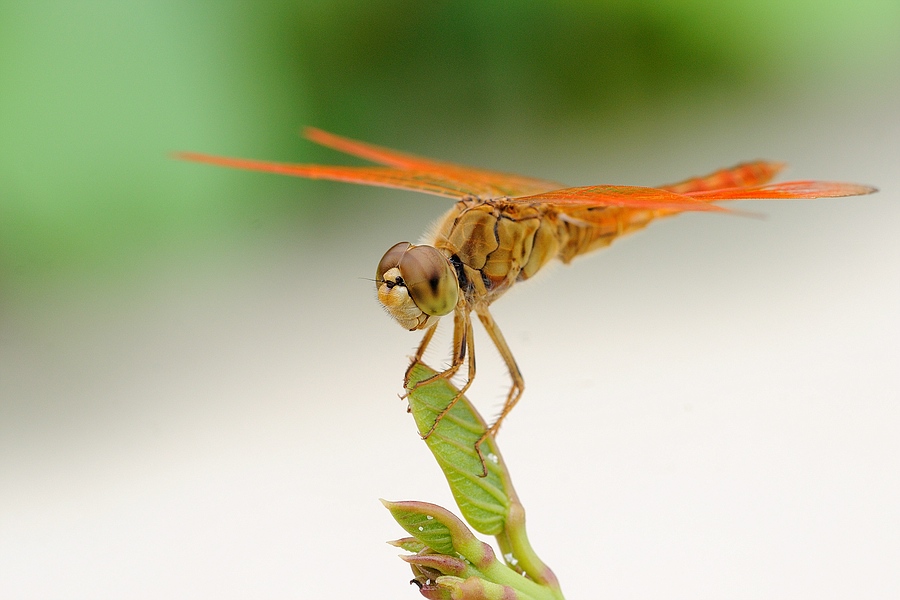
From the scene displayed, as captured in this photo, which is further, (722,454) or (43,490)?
(43,490)

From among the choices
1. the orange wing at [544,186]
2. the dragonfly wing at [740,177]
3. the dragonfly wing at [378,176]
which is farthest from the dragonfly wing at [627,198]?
the dragonfly wing at [740,177]

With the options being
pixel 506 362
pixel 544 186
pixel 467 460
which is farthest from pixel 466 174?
pixel 467 460

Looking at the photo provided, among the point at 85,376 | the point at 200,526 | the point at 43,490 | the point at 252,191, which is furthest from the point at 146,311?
the point at 200,526

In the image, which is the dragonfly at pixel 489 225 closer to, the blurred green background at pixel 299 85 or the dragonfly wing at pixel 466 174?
the dragonfly wing at pixel 466 174

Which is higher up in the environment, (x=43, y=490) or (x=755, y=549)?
(x=43, y=490)

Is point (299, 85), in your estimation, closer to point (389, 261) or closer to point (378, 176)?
point (378, 176)

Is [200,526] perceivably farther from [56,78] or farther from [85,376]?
[56,78]
